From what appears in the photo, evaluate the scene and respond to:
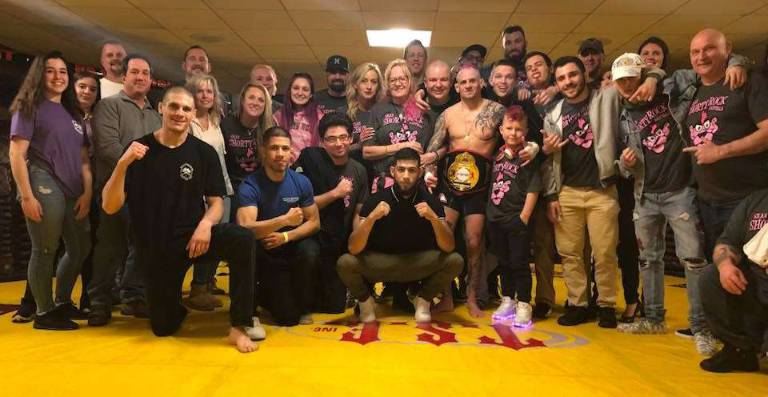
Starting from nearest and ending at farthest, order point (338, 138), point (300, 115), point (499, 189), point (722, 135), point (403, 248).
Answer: point (722, 135), point (403, 248), point (499, 189), point (338, 138), point (300, 115)

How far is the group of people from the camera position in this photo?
9.69 feet

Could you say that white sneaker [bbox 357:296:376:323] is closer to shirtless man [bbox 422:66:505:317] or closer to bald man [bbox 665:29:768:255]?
shirtless man [bbox 422:66:505:317]

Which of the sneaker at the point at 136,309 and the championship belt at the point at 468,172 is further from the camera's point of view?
the championship belt at the point at 468,172

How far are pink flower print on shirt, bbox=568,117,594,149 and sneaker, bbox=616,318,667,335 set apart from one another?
1.14 meters

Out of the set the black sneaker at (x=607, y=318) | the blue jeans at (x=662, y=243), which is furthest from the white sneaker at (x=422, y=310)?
the blue jeans at (x=662, y=243)

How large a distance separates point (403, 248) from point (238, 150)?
146 centimetres

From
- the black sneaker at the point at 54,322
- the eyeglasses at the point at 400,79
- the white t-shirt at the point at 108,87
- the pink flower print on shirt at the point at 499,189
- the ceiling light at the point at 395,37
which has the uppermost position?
the ceiling light at the point at 395,37

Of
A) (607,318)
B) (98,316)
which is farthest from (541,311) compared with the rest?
(98,316)

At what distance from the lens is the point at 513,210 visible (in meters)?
3.70

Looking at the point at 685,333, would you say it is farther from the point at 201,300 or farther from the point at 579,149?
the point at 201,300

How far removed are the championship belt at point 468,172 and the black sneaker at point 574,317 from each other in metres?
1.00

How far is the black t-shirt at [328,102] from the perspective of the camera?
463 centimetres

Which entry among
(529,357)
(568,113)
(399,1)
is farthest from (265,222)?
(399,1)

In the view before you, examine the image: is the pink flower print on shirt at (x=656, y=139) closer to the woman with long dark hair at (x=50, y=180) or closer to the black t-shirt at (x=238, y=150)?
the black t-shirt at (x=238, y=150)
